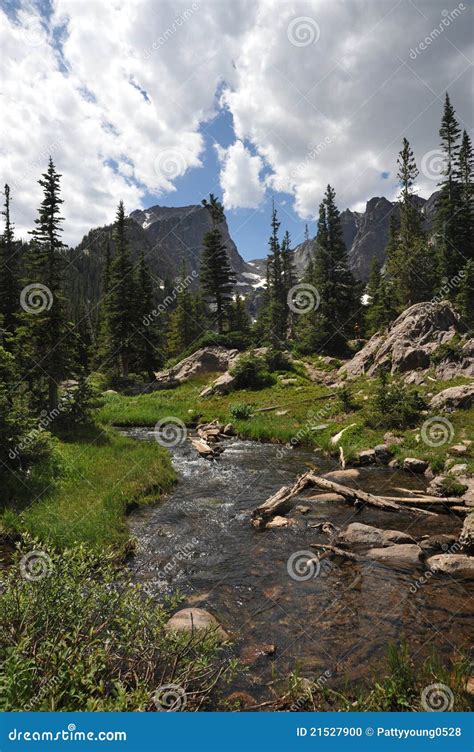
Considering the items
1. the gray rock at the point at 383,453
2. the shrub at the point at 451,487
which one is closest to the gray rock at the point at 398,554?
the shrub at the point at 451,487

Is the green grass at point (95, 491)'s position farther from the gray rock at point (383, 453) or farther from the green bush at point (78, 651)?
the gray rock at point (383, 453)

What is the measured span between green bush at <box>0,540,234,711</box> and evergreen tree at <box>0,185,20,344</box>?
3935 centimetres

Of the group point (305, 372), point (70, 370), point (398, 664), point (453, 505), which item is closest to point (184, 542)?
point (398, 664)

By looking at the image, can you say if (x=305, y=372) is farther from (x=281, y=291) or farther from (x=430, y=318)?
(x=281, y=291)

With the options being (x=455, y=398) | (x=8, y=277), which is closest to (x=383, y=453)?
(x=455, y=398)

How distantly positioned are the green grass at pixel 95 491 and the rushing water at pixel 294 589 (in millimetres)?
918

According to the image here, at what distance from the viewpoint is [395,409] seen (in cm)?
2280

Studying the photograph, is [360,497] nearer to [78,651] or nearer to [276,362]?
[78,651]

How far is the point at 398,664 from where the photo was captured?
5.91m

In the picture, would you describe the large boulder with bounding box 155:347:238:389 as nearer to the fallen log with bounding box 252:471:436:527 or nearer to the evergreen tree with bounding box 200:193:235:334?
the evergreen tree with bounding box 200:193:235:334

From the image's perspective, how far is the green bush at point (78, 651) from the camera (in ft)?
A: 14.5

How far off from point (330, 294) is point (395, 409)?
33.9 metres

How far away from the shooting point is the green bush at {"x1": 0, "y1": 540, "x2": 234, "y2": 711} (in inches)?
174

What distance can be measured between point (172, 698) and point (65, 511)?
27.5ft
